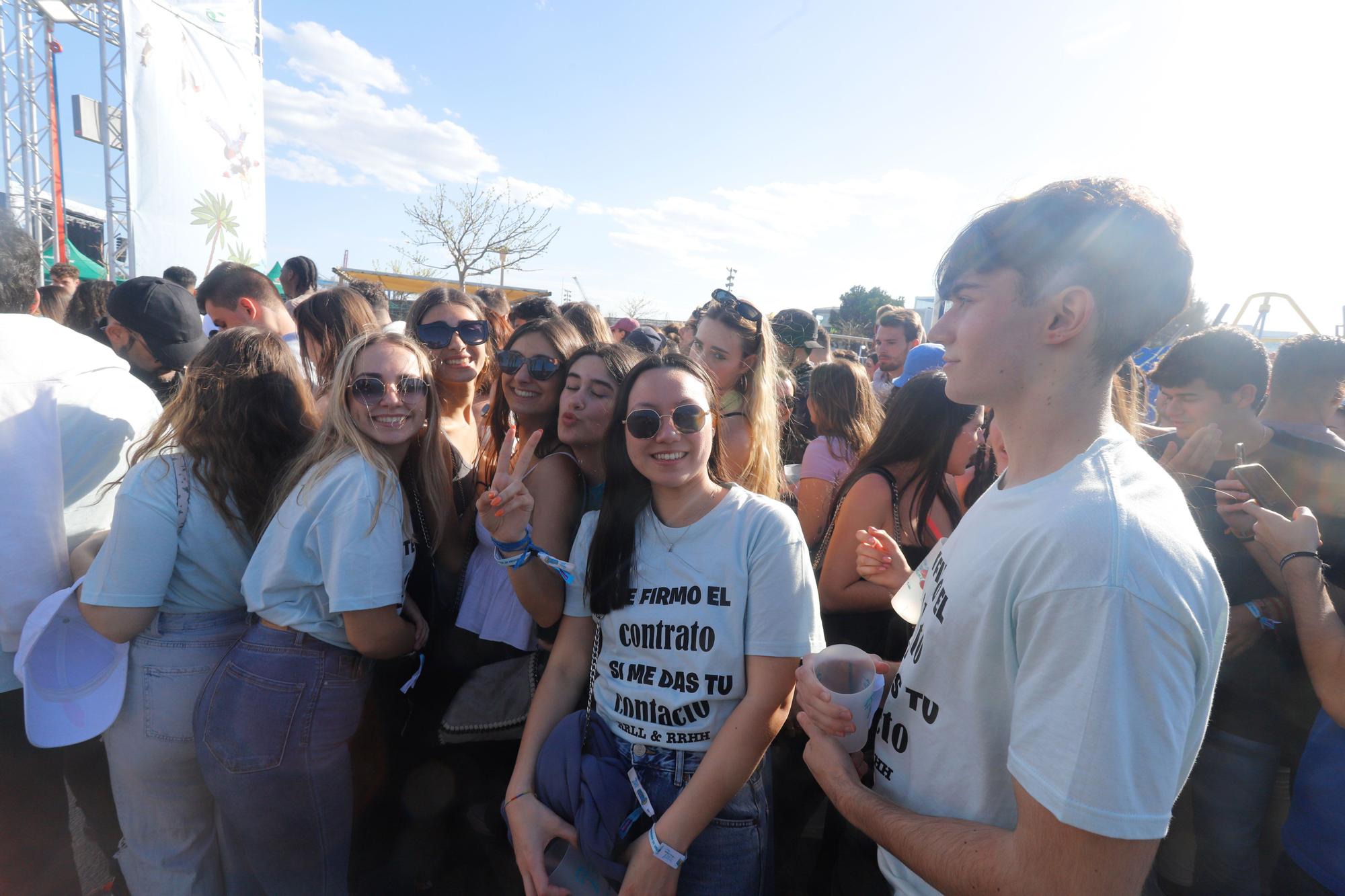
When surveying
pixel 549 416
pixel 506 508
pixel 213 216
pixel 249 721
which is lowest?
pixel 249 721

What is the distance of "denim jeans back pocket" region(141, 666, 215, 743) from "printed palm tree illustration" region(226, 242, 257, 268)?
35.8 feet

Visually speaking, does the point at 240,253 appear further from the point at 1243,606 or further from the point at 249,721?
the point at 1243,606

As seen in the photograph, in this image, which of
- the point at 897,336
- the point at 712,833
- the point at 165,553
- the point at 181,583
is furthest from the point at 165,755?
the point at 897,336

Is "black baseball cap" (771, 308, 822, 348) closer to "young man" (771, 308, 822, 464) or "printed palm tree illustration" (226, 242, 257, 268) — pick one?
"young man" (771, 308, 822, 464)

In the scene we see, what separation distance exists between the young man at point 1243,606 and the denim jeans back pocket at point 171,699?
12.2ft

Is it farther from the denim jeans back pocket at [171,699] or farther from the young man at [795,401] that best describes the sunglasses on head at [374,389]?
the young man at [795,401]

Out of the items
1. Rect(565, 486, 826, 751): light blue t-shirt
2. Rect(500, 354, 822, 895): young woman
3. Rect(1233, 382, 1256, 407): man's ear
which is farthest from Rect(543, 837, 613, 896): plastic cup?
Rect(1233, 382, 1256, 407): man's ear

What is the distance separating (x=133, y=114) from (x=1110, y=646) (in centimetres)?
1290

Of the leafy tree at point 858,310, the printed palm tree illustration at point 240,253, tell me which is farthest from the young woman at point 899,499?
the leafy tree at point 858,310

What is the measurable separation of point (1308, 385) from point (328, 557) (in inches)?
174

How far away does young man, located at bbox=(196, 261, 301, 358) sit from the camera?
12.5ft

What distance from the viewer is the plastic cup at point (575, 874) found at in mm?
1695

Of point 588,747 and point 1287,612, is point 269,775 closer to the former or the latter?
point 588,747

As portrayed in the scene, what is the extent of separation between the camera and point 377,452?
2.13 m
